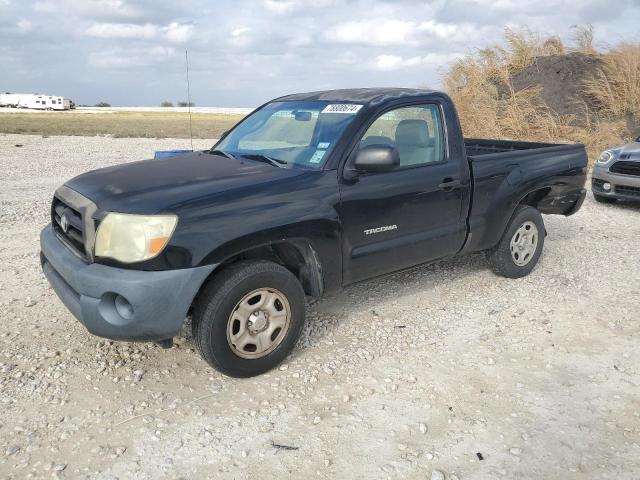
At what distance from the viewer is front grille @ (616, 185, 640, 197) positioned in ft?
28.7

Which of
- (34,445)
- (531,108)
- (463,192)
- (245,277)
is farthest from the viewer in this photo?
(531,108)

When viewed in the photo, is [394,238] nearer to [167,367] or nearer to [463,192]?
[463,192]

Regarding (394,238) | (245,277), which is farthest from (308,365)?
(394,238)

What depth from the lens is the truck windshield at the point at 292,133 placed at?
3.95 metres

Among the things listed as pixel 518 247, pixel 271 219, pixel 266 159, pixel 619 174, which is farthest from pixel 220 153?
pixel 619 174

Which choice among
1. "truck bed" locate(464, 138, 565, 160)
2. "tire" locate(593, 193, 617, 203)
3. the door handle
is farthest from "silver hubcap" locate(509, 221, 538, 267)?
"tire" locate(593, 193, 617, 203)

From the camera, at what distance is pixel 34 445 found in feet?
9.48

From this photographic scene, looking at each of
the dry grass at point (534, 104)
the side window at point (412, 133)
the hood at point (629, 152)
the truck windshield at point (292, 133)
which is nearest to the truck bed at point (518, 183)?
the side window at point (412, 133)

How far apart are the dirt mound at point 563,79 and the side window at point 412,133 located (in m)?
13.9

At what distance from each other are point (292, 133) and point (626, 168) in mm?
6860

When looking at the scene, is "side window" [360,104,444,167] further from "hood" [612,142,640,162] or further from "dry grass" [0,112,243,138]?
"dry grass" [0,112,243,138]

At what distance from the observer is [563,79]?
58.9 ft

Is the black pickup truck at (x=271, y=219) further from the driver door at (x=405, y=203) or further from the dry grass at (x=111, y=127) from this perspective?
the dry grass at (x=111, y=127)

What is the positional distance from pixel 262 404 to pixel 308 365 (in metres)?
0.55
